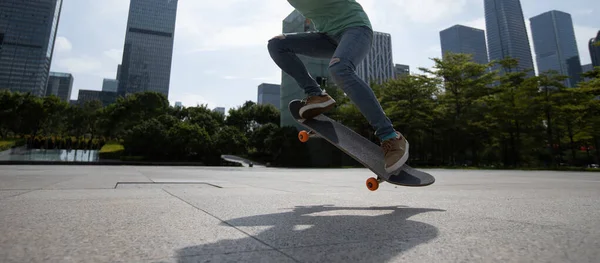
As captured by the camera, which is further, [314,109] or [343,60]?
[314,109]

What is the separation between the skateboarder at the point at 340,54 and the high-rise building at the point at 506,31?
5036 inches

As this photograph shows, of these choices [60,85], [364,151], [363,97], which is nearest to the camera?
[363,97]

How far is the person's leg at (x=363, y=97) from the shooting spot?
6.27 feet

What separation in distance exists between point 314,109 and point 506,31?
14096 cm

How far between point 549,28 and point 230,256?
642 feet

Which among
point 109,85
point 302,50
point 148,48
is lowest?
point 302,50

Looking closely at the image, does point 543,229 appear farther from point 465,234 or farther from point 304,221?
point 304,221

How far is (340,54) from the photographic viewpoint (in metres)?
2.11

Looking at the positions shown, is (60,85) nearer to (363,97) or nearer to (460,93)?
(460,93)

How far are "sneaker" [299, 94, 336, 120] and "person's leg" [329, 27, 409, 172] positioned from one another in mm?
358

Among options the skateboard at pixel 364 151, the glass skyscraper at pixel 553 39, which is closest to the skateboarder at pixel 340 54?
the skateboard at pixel 364 151

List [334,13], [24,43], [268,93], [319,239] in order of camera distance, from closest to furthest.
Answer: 1. [319,239]
2. [334,13]
3. [24,43]
4. [268,93]

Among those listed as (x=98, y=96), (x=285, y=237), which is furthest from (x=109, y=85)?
(x=285, y=237)

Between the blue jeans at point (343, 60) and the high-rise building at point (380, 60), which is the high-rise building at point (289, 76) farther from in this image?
the high-rise building at point (380, 60)
